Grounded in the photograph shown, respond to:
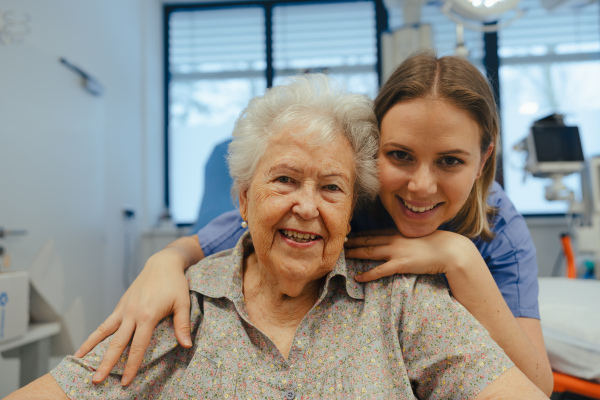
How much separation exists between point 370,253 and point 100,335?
0.71 m

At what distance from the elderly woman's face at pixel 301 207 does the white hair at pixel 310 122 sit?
4 centimetres

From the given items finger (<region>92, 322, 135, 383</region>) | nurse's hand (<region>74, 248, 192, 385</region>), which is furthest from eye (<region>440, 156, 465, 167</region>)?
finger (<region>92, 322, 135, 383</region>)

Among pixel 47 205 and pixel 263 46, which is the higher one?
pixel 263 46

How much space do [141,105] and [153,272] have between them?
12.1ft

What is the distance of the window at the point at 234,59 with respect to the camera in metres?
5.00

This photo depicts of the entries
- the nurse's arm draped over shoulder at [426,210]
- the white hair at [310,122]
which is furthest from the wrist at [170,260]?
the white hair at [310,122]

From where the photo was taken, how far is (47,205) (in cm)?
295

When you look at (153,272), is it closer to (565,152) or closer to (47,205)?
(47,205)

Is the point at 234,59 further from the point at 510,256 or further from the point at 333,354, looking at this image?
the point at 333,354

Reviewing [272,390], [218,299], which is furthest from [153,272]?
[272,390]

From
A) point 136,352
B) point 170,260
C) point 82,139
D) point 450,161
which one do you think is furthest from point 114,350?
point 82,139

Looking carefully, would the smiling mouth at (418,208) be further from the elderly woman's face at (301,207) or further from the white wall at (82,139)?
the white wall at (82,139)

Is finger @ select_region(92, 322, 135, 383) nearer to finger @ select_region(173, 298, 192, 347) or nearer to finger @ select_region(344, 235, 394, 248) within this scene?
finger @ select_region(173, 298, 192, 347)

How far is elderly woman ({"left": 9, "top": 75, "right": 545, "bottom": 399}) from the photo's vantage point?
110 centimetres
